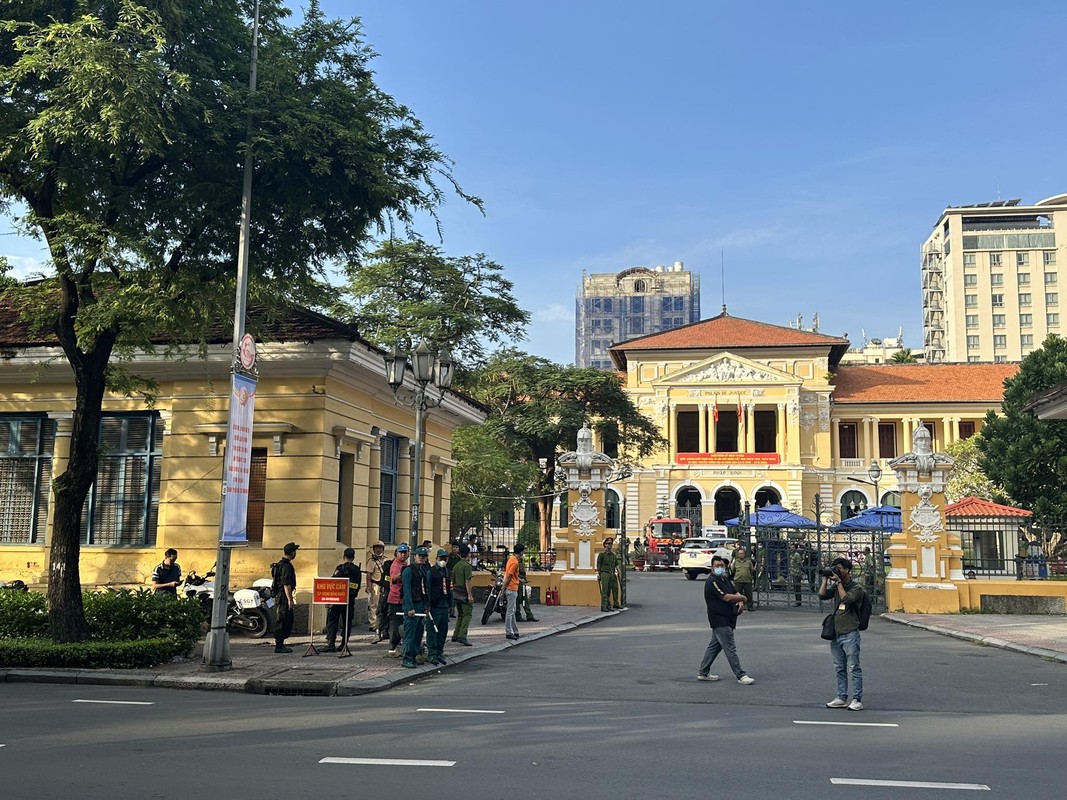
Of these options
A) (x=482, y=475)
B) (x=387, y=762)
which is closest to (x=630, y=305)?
(x=482, y=475)

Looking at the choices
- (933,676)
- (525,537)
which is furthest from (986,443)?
(933,676)

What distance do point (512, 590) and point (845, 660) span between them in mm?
7756

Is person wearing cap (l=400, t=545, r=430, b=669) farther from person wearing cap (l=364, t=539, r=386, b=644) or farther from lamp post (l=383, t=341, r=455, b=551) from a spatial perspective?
person wearing cap (l=364, t=539, r=386, b=644)

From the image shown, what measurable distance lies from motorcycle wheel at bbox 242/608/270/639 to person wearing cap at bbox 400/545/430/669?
3.61 metres

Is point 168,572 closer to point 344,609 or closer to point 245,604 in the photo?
point 245,604

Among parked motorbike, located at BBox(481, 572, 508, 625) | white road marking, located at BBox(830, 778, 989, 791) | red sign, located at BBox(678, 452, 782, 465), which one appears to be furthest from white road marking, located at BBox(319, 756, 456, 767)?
red sign, located at BBox(678, 452, 782, 465)

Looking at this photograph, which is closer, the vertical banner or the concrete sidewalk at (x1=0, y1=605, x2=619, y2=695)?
the concrete sidewalk at (x1=0, y1=605, x2=619, y2=695)

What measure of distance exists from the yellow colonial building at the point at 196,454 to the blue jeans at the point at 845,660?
909 centimetres

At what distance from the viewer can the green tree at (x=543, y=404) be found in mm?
48500

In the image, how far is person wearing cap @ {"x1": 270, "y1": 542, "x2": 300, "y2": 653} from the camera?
46.8 ft

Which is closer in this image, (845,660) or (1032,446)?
(845,660)

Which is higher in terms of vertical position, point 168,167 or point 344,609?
point 168,167

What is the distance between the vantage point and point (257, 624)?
1595cm

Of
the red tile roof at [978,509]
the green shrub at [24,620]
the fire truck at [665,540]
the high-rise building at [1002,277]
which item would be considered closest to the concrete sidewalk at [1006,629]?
the red tile roof at [978,509]
